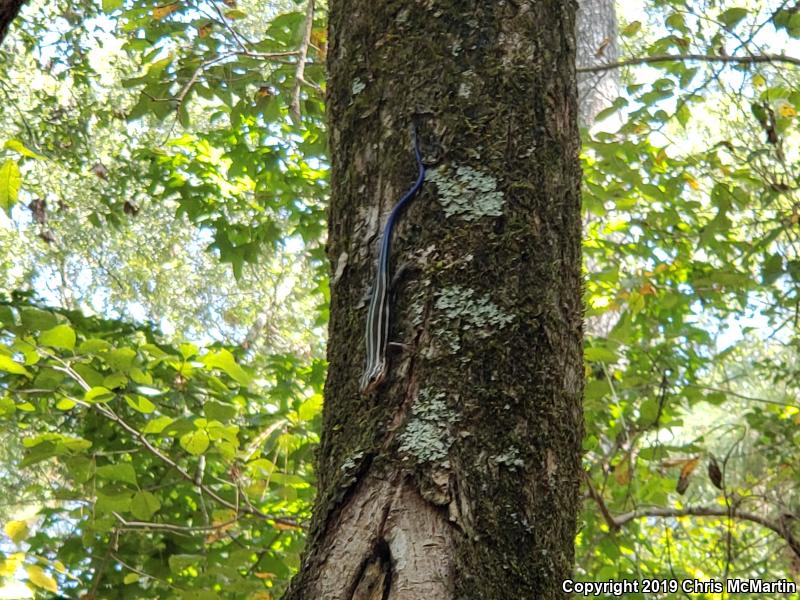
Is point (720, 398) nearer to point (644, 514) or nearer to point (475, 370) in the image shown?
point (644, 514)

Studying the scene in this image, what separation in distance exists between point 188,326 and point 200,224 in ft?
31.0

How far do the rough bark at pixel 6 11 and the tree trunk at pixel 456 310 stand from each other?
0.46 m

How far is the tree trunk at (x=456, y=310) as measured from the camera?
32.0 inches

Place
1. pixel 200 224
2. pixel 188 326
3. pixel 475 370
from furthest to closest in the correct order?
pixel 188 326, pixel 200 224, pixel 475 370

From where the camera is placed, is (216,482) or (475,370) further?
(216,482)

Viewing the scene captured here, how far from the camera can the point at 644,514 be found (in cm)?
236

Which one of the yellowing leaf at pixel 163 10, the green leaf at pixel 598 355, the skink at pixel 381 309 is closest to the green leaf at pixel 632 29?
the green leaf at pixel 598 355

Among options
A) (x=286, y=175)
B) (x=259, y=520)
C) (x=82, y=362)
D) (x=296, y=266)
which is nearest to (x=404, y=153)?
(x=82, y=362)

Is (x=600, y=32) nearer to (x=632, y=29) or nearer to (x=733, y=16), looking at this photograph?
(x=632, y=29)

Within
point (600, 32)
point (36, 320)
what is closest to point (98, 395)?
point (36, 320)

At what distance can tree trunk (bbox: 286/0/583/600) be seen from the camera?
81 cm

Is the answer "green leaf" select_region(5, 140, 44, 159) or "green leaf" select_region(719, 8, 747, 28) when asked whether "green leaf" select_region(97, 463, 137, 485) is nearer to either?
"green leaf" select_region(5, 140, 44, 159)

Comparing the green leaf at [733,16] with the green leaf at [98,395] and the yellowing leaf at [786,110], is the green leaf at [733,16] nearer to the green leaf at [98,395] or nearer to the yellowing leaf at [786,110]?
the yellowing leaf at [786,110]

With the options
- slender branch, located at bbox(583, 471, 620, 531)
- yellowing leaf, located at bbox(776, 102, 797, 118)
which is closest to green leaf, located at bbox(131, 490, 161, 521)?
slender branch, located at bbox(583, 471, 620, 531)
